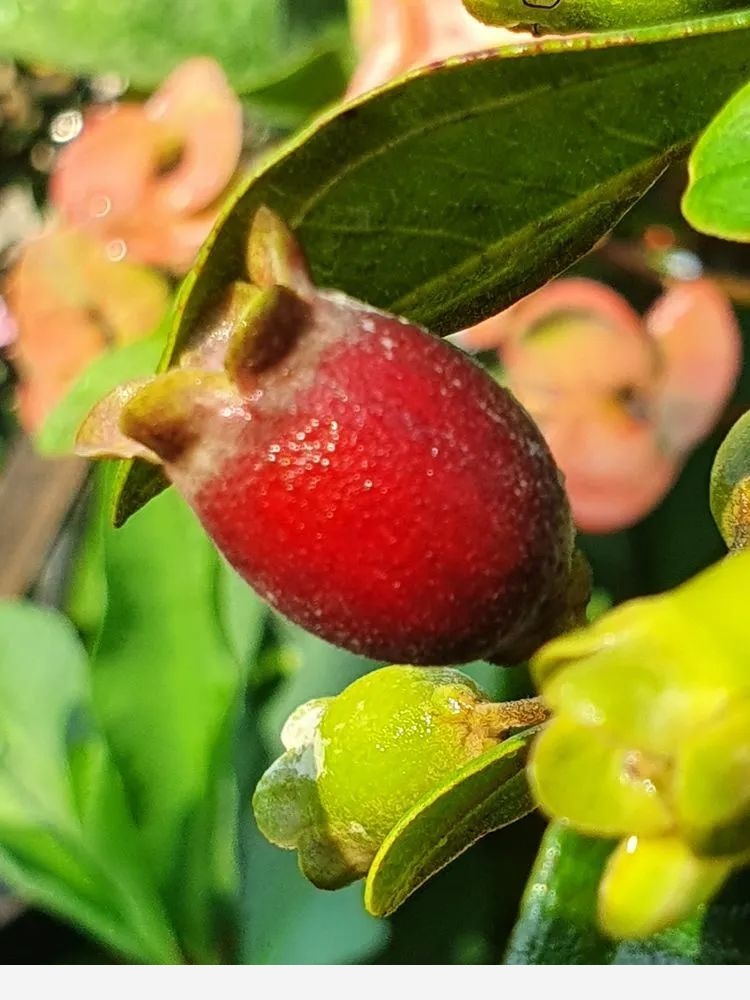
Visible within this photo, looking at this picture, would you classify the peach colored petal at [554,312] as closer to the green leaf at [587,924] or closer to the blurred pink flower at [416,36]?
the blurred pink flower at [416,36]

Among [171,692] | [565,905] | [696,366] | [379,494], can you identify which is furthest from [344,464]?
[696,366]

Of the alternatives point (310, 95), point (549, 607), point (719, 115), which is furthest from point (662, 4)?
point (310, 95)

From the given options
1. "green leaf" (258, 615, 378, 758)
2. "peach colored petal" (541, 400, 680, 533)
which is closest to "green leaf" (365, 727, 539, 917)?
"green leaf" (258, 615, 378, 758)

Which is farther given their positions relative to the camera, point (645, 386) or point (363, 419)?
point (645, 386)

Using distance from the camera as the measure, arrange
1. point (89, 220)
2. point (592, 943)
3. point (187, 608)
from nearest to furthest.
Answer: point (592, 943), point (187, 608), point (89, 220)

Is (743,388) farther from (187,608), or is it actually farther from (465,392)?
(465,392)

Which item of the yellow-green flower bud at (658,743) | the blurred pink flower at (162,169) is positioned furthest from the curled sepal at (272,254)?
the blurred pink flower at (162,169)
